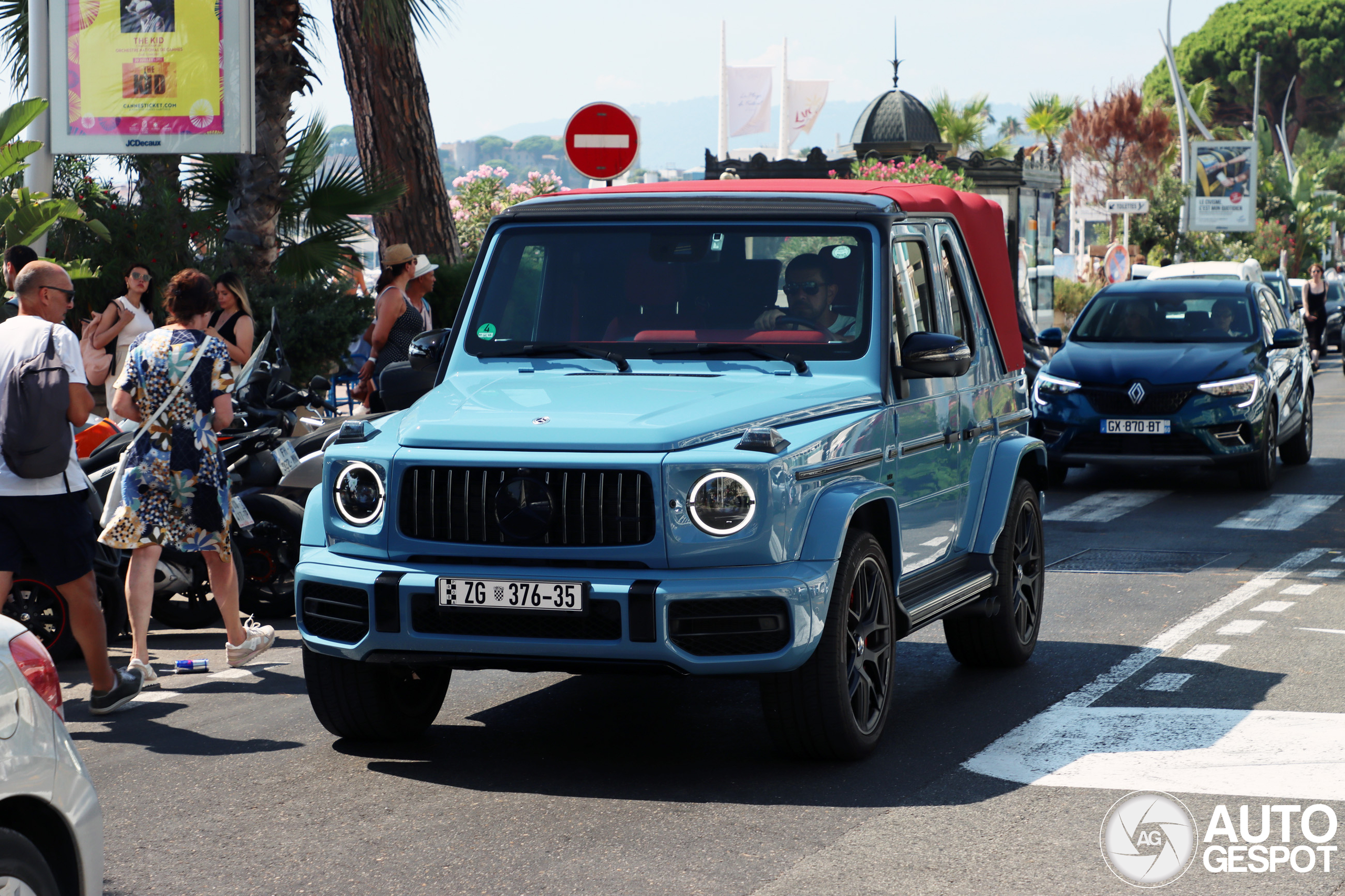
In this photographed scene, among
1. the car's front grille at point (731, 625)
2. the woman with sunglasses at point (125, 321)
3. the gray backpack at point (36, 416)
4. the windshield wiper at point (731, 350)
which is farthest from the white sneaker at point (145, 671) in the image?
the woman with sunglasses at point (125, 321)

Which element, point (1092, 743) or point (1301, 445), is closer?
point (1092, 743)

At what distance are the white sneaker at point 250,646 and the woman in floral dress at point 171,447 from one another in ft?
1.40

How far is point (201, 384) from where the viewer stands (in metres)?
7.41

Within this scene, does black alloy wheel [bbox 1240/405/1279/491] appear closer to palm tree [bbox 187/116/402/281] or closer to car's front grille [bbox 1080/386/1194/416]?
car's front grille [bbox 1080/386/1194/416]

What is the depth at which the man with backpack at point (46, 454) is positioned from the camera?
661 centimetres

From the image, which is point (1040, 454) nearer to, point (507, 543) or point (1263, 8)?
point (507, 543)

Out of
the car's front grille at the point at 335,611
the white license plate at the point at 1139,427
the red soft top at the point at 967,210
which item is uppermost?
the red soft top at the point at 967,210

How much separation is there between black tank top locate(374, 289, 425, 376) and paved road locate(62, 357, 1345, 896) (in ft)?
9.86

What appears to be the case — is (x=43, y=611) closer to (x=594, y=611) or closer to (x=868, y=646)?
(x=594, y=611)

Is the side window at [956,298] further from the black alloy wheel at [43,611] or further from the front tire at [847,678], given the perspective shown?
the black alloy wheel at [43,611]

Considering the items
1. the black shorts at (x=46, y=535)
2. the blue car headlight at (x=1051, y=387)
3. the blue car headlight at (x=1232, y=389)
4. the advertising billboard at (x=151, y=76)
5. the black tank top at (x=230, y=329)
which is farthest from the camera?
the blue car headlight at (x=1051, y=387)

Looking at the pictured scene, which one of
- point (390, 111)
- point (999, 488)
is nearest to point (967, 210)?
point (999, 488)

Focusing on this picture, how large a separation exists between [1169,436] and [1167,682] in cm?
744

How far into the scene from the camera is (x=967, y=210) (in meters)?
7.85
